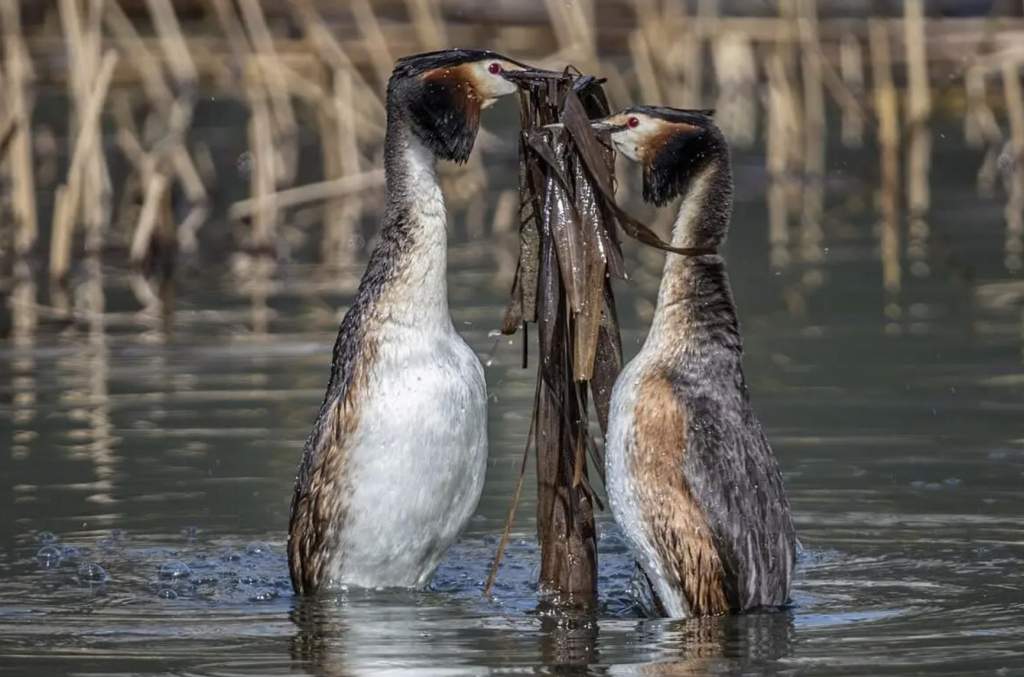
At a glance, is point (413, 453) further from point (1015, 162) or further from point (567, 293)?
point (1015, 162)

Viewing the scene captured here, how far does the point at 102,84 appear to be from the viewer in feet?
44.6

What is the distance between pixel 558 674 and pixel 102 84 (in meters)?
8.88

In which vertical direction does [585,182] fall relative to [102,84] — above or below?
below

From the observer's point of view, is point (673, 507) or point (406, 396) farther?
point (406, 396)

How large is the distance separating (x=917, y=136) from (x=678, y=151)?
1188 centimetres

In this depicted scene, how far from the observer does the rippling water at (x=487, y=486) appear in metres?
5.95

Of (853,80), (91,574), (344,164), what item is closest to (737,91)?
(853,80)

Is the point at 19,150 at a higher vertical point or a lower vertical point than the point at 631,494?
higher

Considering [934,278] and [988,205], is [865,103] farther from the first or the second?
[934,278]

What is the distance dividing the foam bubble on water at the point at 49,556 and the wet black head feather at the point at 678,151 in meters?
2.50

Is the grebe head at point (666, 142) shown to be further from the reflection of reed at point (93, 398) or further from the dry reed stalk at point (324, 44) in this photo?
the dry reed stalk at point (324, 44)

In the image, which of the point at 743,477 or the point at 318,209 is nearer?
the point at 743,477

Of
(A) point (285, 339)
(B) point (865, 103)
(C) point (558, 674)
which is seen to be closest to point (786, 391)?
(A) point (285, 339)

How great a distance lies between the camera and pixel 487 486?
8.83 meters
